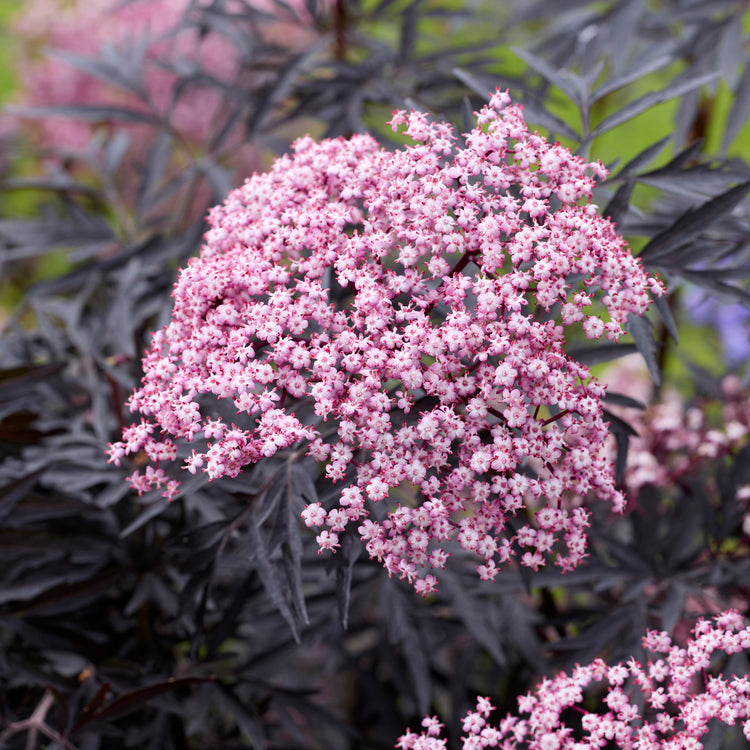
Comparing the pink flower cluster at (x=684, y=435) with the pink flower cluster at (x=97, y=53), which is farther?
the pink flower cluster at (x=97, y=53)

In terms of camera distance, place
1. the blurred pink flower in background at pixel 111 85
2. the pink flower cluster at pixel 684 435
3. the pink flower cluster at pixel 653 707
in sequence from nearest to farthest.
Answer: the pink flower cluster at pixel 653 707 → the pink flower cluster at pixel 684 435 → the blurred pink flower in background at pixel 111 85

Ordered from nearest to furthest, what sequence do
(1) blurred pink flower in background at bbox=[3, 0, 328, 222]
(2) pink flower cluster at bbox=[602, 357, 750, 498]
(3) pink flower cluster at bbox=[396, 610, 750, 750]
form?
1. (3) pink flower cluster at bbox=[396, 610, 750, 750]
2. (2) pink flower cluster at bbox=[602, 357, 750, 498]
3. (1) blurred pink flower in background at bbox=[3, 0, 328, 222]

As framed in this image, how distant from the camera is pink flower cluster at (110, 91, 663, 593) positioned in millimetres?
535

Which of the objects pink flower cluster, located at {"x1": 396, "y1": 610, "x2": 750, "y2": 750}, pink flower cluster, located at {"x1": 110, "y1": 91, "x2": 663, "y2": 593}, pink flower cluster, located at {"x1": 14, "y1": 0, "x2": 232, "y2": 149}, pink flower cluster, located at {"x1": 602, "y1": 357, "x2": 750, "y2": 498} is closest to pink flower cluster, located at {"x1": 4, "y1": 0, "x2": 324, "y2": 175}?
pink flower cluster, located at {"x1": 14, "y1": 0, "x2": 232, "y2": 149}

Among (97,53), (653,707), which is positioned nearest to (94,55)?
(97,53)

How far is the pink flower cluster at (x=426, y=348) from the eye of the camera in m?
0.54

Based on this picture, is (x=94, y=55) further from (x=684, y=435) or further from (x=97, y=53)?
(x=684, y=435)

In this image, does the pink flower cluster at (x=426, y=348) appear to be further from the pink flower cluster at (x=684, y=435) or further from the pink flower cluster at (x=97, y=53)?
the pink flower cluster at (x=97, y=53)

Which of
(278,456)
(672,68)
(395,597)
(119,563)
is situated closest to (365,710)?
(395,597)

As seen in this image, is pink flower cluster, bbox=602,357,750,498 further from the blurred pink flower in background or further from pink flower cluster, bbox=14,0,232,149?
pink flower cluster, bbox=14,0,232,149

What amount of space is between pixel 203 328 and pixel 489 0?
→ 184 centimetres

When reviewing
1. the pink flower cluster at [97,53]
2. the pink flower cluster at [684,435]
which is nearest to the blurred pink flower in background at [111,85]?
the pink flower cluster at [97,53]

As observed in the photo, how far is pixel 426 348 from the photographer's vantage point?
0.53 meters

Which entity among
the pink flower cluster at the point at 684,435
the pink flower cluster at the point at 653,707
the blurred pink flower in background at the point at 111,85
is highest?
the blurred pink flower in background at the point at 111,85
